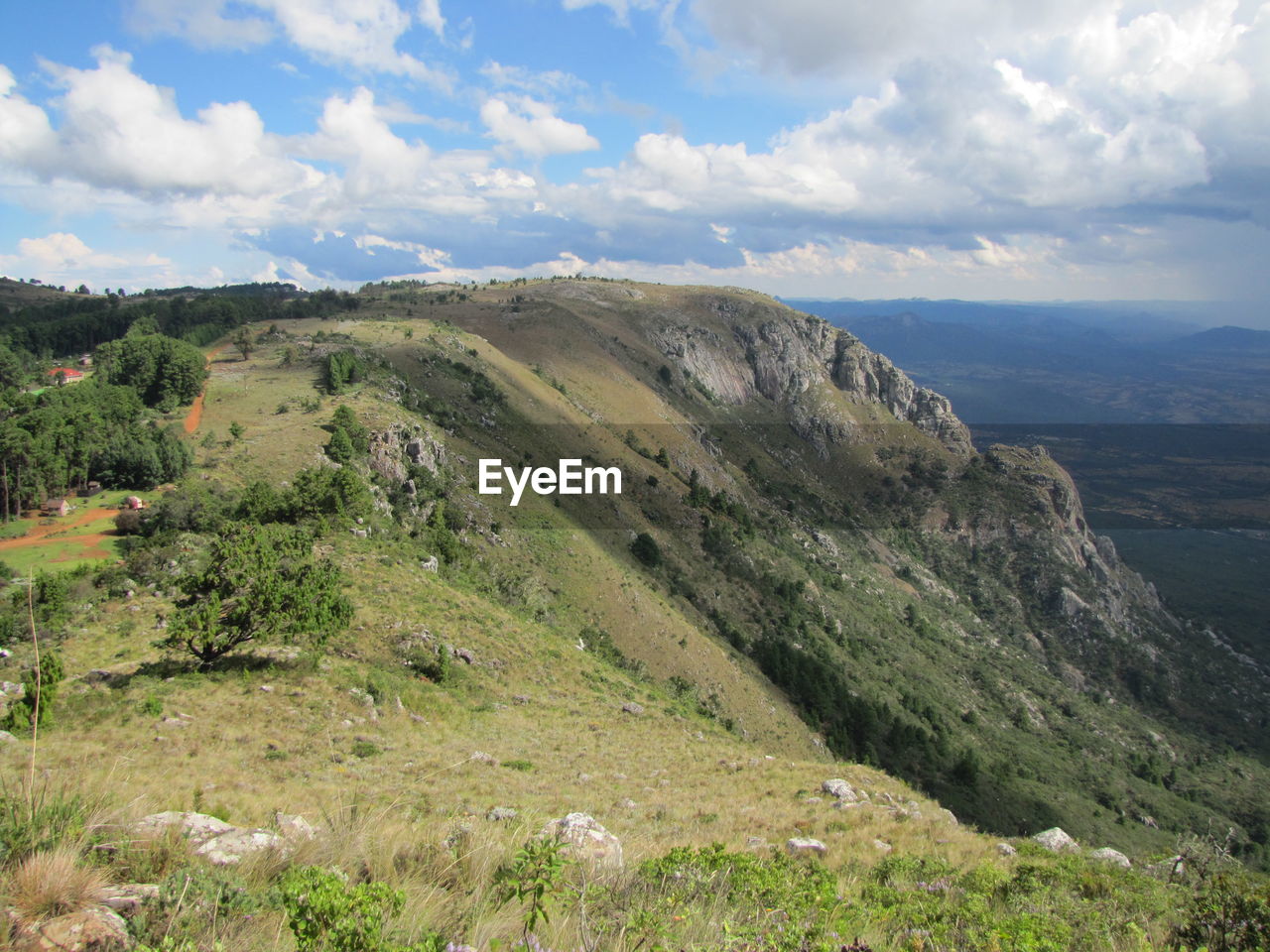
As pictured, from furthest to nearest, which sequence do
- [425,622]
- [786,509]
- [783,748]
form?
[786,509]
[783,748]
[425,622]

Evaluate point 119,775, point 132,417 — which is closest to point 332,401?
point 132,417

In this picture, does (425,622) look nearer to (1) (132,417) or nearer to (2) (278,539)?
(2) (278,539)

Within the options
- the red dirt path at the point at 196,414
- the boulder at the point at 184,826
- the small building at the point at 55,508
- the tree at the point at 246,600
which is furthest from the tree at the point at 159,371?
the boulder at the point at 184,826

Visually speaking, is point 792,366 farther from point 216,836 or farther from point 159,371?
point 216,836

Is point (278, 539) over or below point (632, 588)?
over

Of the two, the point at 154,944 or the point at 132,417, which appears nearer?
the point at 154,944

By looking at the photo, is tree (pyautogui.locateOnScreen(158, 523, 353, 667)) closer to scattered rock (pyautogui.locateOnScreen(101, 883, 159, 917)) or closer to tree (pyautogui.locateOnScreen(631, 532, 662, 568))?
scattered rock (pyautogui.locateOnScreen(101, 883, 159, 917))
